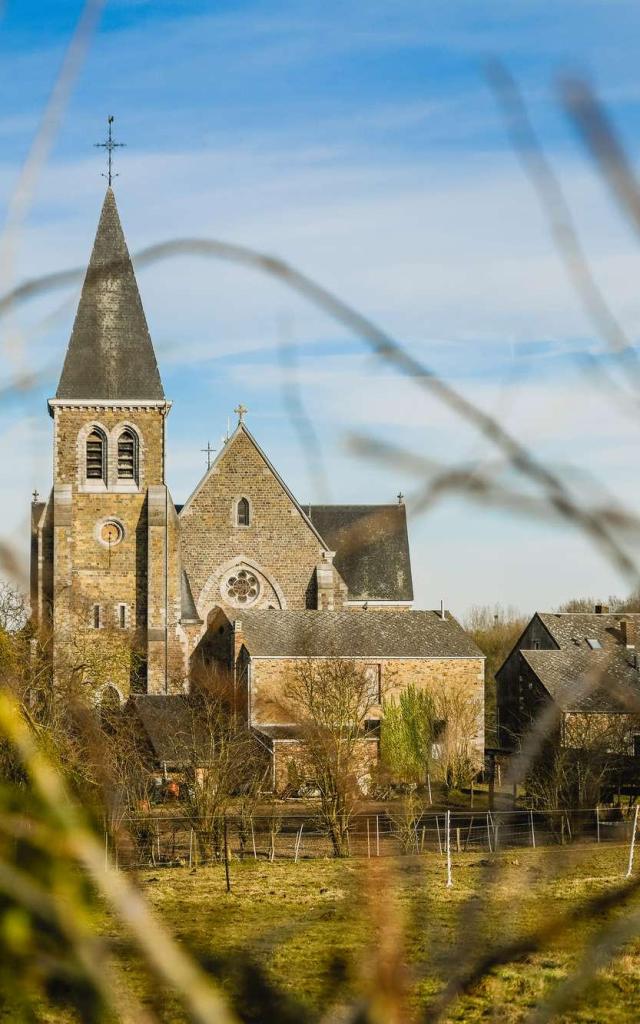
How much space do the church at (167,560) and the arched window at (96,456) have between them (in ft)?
0.15

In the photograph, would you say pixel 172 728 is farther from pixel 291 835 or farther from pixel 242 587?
pixel 242 587

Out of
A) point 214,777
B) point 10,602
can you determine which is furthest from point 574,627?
point 10,602

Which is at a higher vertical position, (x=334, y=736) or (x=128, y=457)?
(x=128, y=457)

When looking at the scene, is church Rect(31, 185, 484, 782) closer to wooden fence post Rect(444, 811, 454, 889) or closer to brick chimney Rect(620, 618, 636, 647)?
wooden fence post Rect(444, 811, 454, 889)

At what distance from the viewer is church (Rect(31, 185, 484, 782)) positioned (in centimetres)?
3872

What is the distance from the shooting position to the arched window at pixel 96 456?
1700 inches

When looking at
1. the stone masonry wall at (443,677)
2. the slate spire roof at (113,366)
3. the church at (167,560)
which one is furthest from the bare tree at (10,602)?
the slate spire roof at (113,366)

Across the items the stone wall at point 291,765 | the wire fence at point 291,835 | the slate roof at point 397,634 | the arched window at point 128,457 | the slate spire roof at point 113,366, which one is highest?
the slate spire roof at point 113,366

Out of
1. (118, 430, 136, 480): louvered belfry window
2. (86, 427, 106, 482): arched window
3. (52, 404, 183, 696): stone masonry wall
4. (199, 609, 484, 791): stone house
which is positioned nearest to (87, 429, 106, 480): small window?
(86, 427, 106, 482): arched window

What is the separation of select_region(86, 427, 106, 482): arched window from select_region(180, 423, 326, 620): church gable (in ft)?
12.2

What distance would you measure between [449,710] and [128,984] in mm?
37542

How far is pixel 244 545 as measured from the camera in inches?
1817

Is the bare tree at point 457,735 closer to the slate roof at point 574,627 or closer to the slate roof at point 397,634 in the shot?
the slate roof at point 397,634

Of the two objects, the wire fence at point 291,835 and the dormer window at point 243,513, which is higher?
the dormer window at point 243,513
